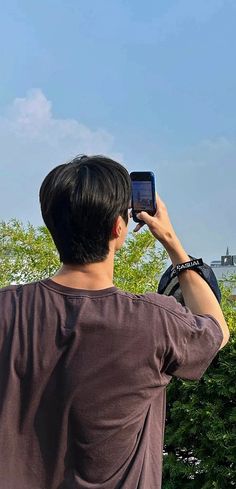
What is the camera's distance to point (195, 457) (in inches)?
149

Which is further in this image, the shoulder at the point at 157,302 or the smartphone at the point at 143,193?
the smartphone at the point at 143,193

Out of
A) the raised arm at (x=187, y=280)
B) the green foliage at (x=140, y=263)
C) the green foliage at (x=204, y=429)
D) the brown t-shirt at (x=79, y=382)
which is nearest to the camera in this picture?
the brown t-shirt at (x=79, y=382)

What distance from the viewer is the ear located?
146cm

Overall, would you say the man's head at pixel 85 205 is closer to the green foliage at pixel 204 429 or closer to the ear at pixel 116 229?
the ear at pixel 116 229

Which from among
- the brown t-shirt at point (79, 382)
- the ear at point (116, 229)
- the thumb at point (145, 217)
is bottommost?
the brown t-shirt at point (79, 382)

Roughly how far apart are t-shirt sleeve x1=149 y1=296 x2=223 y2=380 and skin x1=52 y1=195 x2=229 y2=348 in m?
0.05

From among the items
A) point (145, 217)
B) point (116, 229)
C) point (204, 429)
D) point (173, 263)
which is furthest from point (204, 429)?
point (116, 229)

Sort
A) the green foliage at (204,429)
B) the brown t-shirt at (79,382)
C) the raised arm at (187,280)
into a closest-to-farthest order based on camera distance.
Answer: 1. the brown t-shirt at (79,382)
2. the raised arm at (187,280)
3. the green foliage at (204,429)

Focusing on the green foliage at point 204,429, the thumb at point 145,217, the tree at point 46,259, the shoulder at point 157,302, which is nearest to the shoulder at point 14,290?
the shoulder at point 157,302

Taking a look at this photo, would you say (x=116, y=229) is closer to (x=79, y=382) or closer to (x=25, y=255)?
(x=79, y=382)

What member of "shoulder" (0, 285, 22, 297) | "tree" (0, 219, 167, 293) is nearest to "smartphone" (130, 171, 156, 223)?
"shoulder" (0, 285, 22, 297)

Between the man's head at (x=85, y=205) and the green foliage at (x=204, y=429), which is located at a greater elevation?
the man's head at (x=85, y=205)

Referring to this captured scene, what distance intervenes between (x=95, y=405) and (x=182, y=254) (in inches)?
17.5

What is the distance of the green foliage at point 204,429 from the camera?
3604 mm
